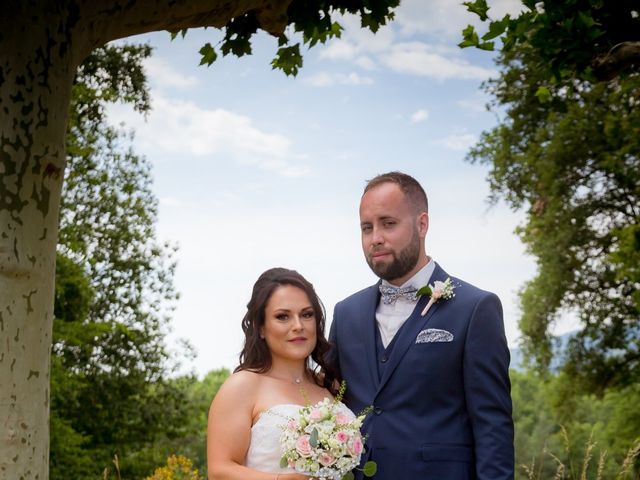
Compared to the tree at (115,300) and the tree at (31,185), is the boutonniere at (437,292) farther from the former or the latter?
the tree at (115,300)

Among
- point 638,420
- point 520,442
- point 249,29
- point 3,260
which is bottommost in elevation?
point 520,442


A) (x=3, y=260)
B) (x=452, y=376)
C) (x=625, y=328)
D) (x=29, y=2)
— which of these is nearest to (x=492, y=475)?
(x=452, y=376)

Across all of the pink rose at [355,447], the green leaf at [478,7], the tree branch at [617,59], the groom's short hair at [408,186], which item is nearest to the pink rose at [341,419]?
the pink rose at [355,447]

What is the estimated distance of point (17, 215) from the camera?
3.92 m

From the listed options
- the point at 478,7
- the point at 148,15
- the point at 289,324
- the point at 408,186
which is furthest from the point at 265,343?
the point at 478,7

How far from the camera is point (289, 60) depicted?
6082mm

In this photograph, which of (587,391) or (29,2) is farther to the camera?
(587,391)

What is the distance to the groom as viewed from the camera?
4.05 metres

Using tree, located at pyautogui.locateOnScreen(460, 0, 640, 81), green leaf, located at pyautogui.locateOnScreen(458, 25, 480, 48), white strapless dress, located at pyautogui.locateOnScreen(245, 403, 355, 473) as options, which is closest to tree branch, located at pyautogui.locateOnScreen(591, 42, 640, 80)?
tree, located at pyautogui.locateOnScreen(460, 0, 640, 81)

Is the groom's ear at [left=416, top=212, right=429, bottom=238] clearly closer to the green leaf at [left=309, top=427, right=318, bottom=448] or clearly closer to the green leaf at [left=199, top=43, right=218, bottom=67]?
the green leaf at [left=309, top=427, right=318, bottom=448]

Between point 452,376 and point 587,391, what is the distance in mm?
19819

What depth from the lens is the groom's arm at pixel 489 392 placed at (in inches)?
156

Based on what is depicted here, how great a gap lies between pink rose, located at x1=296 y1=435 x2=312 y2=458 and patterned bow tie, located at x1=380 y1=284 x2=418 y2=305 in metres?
0.96

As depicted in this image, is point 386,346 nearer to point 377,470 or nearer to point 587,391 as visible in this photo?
point 377,470
